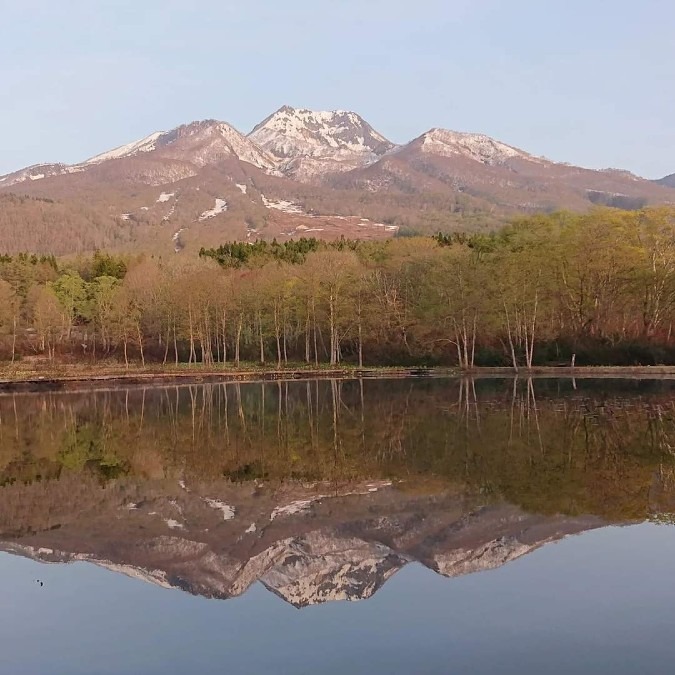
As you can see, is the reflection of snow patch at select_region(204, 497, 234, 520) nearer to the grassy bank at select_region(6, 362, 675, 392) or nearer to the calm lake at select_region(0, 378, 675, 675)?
the calm lake at select_region(0, 378, 675, 675)

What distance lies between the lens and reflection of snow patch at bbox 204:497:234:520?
58.9ft

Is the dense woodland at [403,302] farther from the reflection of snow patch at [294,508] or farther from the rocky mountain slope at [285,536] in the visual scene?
the rocky mountain slope at [285,536]

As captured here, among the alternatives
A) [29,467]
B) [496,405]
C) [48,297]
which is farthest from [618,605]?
[48,297]

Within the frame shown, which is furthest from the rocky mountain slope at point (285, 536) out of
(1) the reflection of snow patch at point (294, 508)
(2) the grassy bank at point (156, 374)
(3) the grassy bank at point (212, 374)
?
(2) the grassy bank at point (156, 374)

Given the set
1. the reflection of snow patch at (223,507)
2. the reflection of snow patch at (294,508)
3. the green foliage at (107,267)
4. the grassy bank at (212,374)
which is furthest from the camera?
the green foliage at (107,267)

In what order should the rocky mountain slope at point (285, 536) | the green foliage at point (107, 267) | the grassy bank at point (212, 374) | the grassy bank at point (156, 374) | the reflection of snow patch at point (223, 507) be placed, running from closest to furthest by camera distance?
the rocky mountain slope at point (285, 536) → the reflection of snow patch at point (223, 507) → the grassy bank at point (212, 374) → the grassy bank at point (156, 374) → the green foliage at point (107, 267)

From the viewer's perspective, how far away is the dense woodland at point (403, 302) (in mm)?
62312

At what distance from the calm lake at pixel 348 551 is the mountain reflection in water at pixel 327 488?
0.28 feet

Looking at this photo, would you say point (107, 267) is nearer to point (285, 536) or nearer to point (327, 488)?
point (327, 488)

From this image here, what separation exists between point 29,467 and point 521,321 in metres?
46.7

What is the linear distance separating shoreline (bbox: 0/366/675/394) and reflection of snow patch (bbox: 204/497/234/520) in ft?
136

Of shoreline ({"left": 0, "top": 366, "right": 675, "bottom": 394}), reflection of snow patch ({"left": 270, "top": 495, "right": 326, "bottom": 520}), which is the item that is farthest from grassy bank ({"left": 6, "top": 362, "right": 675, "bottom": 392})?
reflection of snow patch ({"left": 270, "top": 495, "right": 326, "bottom": 520})

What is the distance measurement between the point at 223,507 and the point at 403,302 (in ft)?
183

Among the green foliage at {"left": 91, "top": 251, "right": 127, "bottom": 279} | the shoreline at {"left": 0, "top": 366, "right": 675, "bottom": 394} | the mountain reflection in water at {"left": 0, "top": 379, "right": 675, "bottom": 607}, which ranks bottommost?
the shoreline at {"left": 0, "top": 366, "right": 675, "bottom": 394}
